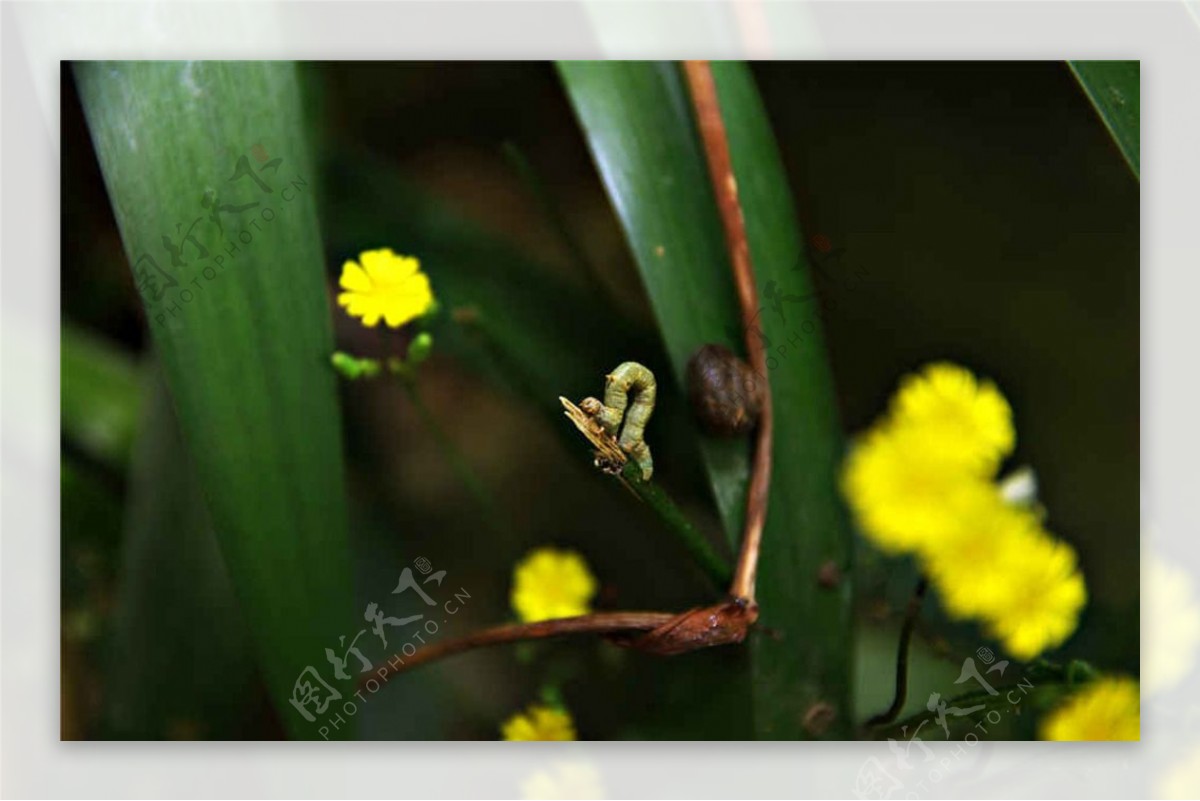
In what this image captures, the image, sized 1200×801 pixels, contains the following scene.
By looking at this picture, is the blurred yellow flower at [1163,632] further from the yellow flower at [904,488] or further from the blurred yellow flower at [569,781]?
the blurred yellow flower at [569,781]

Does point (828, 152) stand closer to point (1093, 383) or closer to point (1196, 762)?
point (1093, 383)

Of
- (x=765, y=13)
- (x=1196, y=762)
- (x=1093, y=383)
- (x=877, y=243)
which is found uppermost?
A: (x=765, y=13)

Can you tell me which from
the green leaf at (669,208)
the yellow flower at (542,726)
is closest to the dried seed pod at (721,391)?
the green leaf at (669,208)

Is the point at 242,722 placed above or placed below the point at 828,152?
below

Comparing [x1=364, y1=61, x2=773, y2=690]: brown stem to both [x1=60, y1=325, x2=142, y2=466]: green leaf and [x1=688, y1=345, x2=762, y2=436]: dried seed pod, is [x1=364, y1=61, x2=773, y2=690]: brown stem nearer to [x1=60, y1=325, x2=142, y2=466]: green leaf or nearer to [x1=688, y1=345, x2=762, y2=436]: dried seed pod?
[x1=688, y1=345, x2=762, y2=436]: dried seed pod

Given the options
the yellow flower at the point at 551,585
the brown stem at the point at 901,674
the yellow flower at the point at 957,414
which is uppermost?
the yellow flower at the point at 957,414

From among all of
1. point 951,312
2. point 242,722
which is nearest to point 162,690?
point 242,722

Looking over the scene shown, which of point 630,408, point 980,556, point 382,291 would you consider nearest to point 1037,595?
point 980,556
